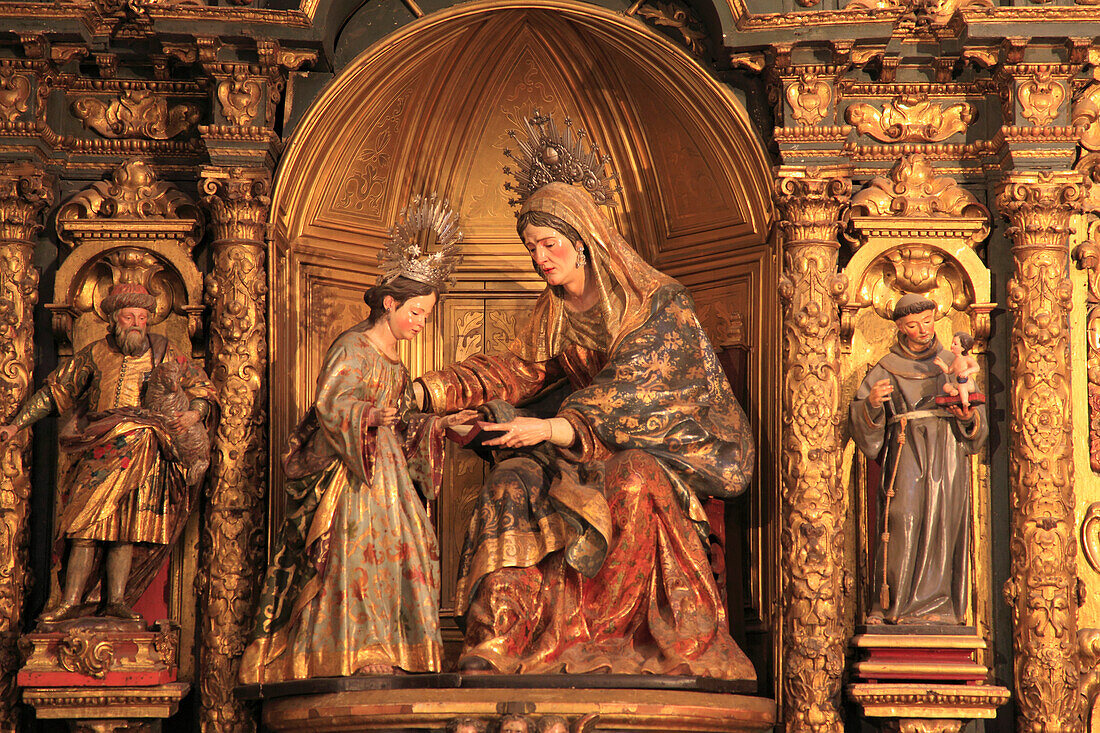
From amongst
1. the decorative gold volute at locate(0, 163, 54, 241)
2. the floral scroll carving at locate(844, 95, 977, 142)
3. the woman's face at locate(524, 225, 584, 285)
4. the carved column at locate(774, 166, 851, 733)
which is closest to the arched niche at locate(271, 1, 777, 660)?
the carved column at locate(774, 166, 851, 733)

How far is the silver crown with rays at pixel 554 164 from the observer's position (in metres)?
8.91

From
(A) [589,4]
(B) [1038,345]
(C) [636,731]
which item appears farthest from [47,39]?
(B) [1038,345]

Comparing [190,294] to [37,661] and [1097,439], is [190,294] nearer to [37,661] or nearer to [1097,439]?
[37,661]

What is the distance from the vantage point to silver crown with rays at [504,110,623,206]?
8906 millimetres

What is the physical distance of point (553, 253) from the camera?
28.6 feet

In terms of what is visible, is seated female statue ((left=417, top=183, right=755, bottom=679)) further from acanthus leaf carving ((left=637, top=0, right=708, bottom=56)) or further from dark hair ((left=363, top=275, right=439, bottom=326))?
acanthus leaf carving ((left=637, top=0, right=708, bottom=56))

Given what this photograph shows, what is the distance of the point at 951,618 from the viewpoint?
837 cm

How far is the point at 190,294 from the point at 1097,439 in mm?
4785

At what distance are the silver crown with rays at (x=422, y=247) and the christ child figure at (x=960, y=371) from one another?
2.54m

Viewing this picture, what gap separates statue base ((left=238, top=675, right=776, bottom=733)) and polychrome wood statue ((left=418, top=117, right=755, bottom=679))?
158mm

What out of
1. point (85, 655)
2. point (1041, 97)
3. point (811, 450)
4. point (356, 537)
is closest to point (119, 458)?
point (85, 655)

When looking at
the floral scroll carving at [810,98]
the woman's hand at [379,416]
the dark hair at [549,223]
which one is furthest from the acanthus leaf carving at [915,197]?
the woman's hand at [379,416]

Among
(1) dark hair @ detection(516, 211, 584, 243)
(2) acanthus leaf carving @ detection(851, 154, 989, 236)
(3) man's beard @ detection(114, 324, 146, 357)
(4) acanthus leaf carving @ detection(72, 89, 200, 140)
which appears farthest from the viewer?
(4) acanthus leaf carving @ detection(72, 89, 200, 140)

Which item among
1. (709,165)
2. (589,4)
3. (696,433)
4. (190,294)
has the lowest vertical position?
(696,433)
